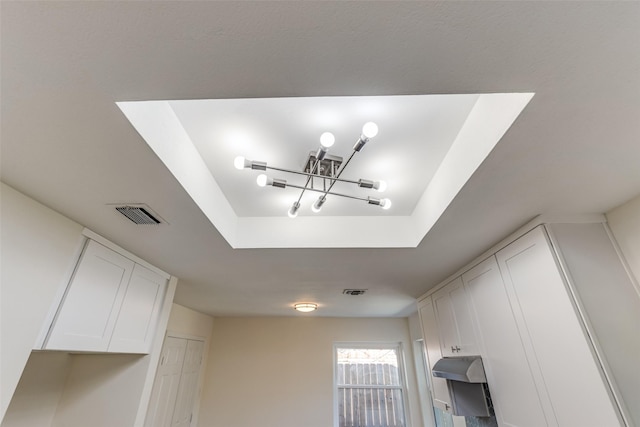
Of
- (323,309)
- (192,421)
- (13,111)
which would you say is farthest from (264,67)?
(192,421)

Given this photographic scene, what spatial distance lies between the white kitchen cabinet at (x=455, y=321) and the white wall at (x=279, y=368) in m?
2.17

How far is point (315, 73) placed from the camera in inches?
32.3

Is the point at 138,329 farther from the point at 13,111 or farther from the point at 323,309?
the point at 323,309

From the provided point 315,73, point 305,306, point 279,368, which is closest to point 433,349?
point 305,306

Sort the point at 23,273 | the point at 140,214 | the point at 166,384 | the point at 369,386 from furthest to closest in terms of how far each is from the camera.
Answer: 1. the point at 369,386
2. the point at 166,384
3. the point at 140,214
4. the point at 23,273

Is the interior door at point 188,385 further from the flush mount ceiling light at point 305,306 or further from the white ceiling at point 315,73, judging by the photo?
the white ceiling at point 315,73

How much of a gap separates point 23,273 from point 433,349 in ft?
11.0

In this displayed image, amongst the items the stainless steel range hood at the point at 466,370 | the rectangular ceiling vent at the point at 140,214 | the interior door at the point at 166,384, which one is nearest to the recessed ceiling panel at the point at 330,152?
the rectangular ceiling vent at the point at 140,214

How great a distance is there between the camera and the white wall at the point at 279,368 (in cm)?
434

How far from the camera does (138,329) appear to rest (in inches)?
87.0

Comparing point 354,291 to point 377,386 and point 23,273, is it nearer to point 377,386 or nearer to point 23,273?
point 377,386

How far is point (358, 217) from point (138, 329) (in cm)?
192

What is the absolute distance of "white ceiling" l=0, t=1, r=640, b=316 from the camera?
68cm

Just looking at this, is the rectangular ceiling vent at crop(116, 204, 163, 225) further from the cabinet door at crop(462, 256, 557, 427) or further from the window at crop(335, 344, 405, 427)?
the window at crop(335, 344, 405, 427)
